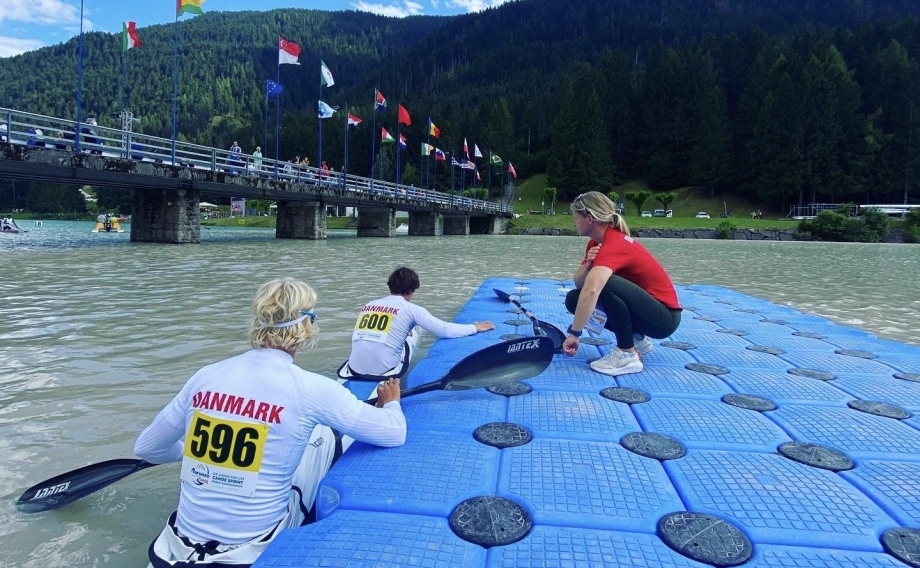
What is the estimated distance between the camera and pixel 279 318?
88.3 inches

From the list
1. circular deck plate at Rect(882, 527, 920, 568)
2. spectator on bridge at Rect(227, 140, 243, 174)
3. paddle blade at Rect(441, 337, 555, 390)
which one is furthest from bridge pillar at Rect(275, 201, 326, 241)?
circular deck plate at Rect(882, 527, 920, 568)

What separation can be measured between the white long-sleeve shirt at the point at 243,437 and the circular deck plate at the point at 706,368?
11.8 feet

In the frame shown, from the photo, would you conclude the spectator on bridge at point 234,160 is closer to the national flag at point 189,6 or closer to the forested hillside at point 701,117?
the national flag at point 189,6

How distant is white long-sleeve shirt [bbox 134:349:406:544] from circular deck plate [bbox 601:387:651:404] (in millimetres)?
2381

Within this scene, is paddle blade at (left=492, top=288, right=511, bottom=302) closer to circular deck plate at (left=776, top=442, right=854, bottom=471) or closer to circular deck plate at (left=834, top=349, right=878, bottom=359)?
circular deck plate at (left=834, top=349, right=878, bottom=359)

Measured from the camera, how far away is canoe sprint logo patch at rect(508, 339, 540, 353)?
388 cm

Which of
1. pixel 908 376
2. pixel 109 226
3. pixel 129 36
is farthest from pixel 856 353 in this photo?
pixel 109 226

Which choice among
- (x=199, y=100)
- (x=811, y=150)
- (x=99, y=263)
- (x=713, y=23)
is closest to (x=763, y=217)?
(x=811, y=150)

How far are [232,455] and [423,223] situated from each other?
169 ft

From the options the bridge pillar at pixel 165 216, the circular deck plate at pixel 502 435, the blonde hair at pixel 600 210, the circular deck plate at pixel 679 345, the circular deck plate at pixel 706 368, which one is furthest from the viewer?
the bridge pillar at pixel 165 216

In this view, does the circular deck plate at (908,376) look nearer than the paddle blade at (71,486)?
No

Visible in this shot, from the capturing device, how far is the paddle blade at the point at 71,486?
9.31 ft

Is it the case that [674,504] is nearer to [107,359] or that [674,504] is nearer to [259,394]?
[259,394]

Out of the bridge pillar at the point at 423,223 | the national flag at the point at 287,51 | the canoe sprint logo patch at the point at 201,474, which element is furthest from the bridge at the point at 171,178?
the canoe sprint logo patch at the point at 201,474
